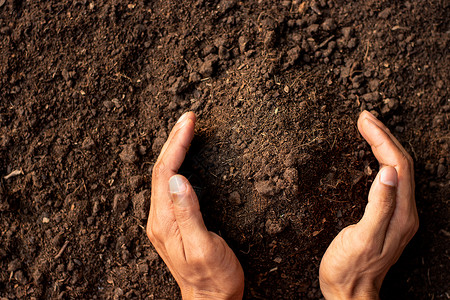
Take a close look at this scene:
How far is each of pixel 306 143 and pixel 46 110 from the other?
128 cm

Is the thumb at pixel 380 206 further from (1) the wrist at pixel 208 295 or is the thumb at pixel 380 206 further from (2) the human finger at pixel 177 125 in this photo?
(2) the human finger at pixel 177 125

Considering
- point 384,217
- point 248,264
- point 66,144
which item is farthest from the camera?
point 66,144

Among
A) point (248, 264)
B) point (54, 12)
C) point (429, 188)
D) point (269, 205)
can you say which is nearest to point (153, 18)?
point (54, 12)

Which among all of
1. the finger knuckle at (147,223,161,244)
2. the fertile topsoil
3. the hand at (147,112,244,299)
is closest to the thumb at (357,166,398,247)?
the fertile topsoil

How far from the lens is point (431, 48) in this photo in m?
1.98

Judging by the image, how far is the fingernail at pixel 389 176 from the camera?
5.40ft

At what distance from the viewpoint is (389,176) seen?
1651 millimetres

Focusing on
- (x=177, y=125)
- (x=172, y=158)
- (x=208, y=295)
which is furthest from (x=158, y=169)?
Result: (x=208, y=295)

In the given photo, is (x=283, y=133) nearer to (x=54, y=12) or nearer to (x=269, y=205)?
(x=269, y=205)

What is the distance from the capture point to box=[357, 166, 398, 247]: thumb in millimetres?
1649

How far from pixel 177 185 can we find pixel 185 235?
0.23 metres

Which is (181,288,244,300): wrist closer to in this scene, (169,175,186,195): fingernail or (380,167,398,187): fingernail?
(169,175,186,195): fingernail

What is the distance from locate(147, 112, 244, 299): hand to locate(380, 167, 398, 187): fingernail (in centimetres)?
73

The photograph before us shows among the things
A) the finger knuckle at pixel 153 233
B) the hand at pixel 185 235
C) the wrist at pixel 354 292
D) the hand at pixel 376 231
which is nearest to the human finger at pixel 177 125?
the hand at pixel 185 235
